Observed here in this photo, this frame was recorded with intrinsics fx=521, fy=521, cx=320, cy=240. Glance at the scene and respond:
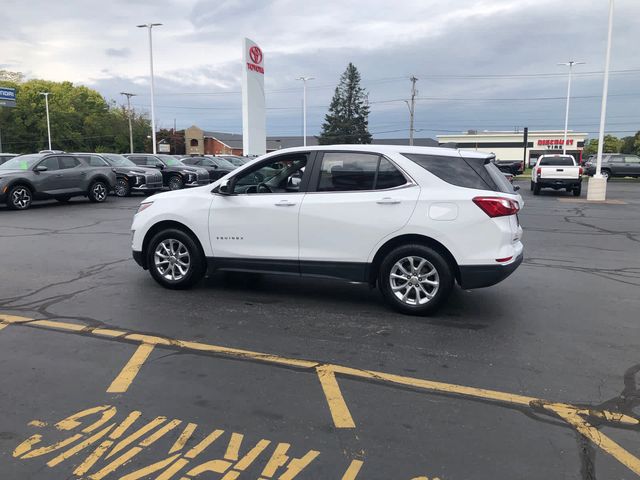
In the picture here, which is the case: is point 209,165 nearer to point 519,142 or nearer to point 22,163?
point 22,163

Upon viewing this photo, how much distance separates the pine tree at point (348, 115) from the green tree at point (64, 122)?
3458 centimetres

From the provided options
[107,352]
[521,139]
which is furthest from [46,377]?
[521,139]

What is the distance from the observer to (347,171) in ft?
18.9

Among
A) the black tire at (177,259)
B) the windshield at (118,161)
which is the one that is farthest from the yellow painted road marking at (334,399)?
the windshield at (118,161)

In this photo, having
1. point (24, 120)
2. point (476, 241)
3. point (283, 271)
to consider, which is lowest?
point (283, 271)

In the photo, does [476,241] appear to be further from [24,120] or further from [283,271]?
[24,120]

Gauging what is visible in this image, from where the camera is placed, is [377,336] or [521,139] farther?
[521,139]

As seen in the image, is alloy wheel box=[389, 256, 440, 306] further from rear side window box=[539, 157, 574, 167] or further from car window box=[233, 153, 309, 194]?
rear side window box=[539, 157, 574, 167]

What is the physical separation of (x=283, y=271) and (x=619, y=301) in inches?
158

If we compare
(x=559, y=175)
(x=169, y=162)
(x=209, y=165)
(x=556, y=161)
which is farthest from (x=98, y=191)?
(x=556, y=161)

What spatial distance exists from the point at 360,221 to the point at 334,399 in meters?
2.33

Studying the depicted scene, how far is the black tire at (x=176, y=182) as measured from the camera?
888 inches

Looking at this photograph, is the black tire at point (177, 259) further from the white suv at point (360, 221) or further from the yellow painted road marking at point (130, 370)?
the yellow painted road marking at point (130, 370)

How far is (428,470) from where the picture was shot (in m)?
2.84
